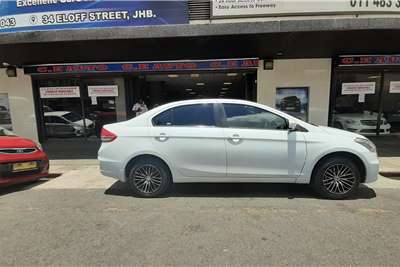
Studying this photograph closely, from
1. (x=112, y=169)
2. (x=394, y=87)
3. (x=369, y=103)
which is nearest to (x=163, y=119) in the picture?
(x=112, y=169)

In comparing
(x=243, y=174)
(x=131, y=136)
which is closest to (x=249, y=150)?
(x=243, y=174)

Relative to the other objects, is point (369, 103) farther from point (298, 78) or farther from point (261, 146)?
point (261, 146)

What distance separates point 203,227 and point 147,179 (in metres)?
1.55

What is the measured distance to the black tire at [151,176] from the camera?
4738 mm

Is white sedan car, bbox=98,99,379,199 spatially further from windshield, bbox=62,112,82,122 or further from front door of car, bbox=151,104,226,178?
windshield, bbox=62,112,82,122

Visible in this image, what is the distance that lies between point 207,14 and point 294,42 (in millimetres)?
2584

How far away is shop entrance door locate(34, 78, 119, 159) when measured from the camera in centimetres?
1016

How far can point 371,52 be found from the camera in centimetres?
894

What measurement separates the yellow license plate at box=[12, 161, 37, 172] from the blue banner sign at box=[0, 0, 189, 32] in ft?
13.5

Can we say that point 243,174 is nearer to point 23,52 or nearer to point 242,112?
point 242,112

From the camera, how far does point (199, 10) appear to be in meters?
8.01

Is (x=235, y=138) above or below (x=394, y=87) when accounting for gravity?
below

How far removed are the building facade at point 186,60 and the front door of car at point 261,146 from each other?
296cm

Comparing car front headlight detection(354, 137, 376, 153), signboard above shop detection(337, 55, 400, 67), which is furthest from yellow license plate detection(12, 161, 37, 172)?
signboard above shop detection(337, 55, 400, 67)
